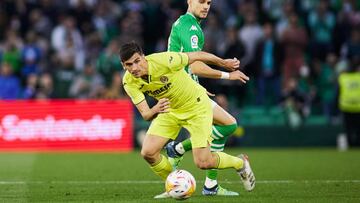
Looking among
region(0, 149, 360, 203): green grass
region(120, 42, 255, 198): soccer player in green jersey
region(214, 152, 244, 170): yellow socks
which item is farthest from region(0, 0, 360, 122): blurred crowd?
region(120, 42, 255, 198): soccer player in green jersey

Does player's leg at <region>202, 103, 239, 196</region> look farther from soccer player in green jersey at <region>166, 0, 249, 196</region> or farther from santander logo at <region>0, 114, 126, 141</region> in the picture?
santander logo at <region>0, 114, 126, 141</region>

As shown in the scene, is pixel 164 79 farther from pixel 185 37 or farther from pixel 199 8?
pixel 199 8

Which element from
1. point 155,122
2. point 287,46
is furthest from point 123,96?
point 155,122

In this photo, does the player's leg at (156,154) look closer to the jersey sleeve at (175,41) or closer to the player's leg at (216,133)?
the player's leg at (216,133)

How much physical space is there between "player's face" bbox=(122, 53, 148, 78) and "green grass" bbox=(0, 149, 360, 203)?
149 centimetres

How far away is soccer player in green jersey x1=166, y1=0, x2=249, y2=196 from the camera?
36.3ft

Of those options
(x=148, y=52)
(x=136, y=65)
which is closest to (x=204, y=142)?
(x=136, y=65)

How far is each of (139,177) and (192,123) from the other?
362 cm

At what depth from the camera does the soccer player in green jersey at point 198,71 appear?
11.1m

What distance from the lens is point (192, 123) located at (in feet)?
35.5

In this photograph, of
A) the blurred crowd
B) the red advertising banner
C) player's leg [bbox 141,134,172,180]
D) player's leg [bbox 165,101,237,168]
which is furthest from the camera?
the blurred crowd

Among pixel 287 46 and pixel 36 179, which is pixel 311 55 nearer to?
pixel 287 46

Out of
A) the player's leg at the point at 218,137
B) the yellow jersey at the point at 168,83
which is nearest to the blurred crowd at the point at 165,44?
the player's leg at the point at 218,137

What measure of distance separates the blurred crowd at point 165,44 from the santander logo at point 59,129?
2.54ft
